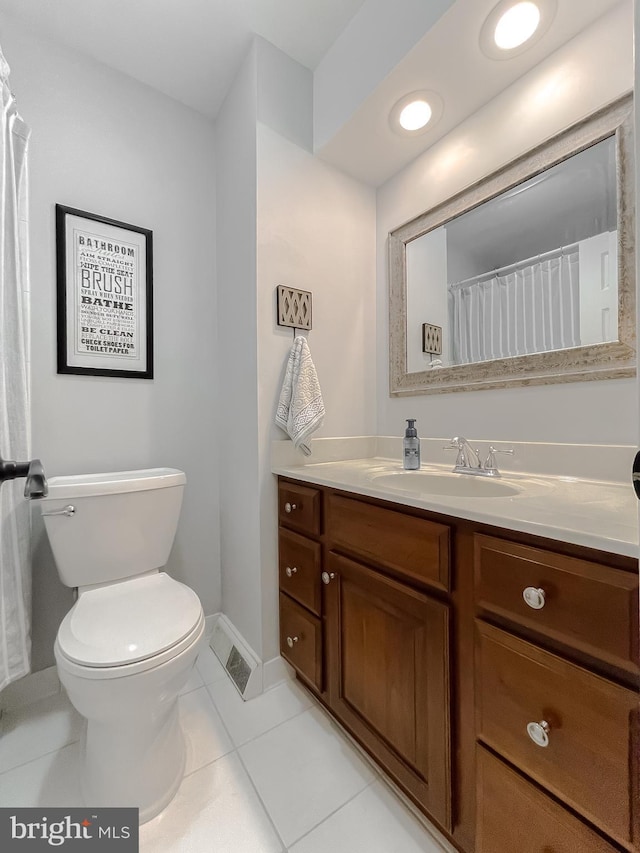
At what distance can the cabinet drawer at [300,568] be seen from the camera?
46.5 inches

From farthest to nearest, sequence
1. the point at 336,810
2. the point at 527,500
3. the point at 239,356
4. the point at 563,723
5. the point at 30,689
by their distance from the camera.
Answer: the point at 239,356 → the point at 30,689 → the point at 336,810 → the point at 527,500 → the point at 563,723

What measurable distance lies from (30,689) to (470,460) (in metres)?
1.82

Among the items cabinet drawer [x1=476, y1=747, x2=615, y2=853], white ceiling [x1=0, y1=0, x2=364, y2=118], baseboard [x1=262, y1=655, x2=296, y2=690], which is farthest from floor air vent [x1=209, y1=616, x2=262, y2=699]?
white ceiling [x1=0, y1=0, x2=364, y2=118]

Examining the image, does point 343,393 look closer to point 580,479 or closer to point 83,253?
point 580,479

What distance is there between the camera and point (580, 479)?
3.44 ft

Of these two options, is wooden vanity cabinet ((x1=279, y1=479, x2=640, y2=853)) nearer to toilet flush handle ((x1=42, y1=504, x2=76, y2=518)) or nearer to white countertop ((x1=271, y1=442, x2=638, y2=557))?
white countertop ((x1=271, y1=442, x2=638, y2=557))

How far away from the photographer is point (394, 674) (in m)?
0.90

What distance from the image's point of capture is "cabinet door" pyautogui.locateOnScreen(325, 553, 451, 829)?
0.79m

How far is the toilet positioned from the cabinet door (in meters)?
0.44

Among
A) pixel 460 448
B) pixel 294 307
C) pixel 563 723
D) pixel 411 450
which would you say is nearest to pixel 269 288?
pixel 294 307

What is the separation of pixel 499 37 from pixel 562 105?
0.90ft

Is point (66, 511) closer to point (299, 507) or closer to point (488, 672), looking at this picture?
point (299, 507)

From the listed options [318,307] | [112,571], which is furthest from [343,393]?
[112,571]

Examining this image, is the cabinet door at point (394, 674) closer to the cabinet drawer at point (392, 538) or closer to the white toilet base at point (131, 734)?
the cabinet drawer at point (392, 538)
